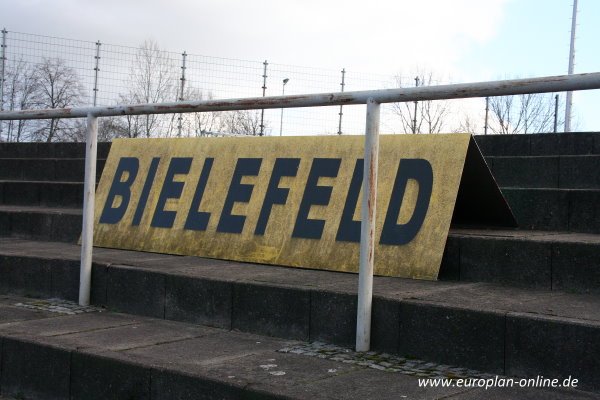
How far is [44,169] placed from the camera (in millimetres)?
9102

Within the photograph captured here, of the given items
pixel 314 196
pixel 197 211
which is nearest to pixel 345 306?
pixel 314 196

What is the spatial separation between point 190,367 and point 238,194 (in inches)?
88.4

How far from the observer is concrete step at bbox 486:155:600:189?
6.01 metres

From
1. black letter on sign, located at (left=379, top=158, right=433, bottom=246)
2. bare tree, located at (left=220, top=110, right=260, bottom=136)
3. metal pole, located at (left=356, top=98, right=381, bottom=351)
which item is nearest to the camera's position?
metal pole, located at (left=356, top=98, right=381, bottom=351)

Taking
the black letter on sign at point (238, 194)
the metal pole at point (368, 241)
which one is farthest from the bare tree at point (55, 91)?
the metal pole at point (368, 241)

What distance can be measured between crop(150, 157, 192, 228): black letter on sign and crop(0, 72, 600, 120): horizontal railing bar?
3.45 ft

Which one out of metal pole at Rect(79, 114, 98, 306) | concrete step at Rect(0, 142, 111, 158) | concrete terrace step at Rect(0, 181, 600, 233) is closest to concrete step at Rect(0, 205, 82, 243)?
metal pole at Rect(79, 114, 98, 306)

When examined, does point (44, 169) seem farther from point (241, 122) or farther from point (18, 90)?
point (18, 90)

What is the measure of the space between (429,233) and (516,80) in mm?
1350

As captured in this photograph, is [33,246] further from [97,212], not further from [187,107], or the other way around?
[187,107]

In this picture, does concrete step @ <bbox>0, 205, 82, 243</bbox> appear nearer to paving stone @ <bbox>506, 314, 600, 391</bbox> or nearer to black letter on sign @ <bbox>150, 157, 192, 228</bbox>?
black letter on sign @ <bbox>150, 157, 192, 228</bbox>

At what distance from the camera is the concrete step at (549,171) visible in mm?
6008

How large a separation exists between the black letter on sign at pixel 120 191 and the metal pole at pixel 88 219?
1100mm

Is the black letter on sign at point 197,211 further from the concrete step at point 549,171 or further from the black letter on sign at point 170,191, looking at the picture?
the concrete step at point 549,171
